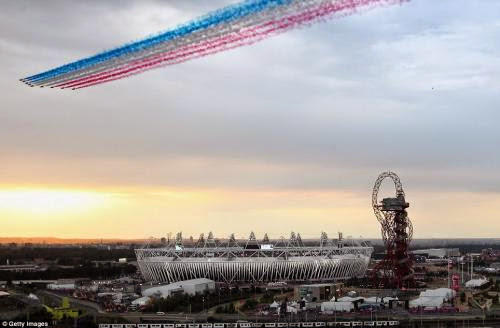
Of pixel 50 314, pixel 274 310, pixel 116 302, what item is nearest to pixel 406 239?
pixel 274 310

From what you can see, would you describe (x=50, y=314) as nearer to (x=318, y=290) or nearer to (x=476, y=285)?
(x=318, y=290)

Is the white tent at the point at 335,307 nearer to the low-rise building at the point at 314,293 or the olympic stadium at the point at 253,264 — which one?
the low-rise building at the point at 314,293

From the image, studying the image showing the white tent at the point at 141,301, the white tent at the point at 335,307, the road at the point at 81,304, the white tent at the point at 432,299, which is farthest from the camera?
the white tent at the point at 141,301

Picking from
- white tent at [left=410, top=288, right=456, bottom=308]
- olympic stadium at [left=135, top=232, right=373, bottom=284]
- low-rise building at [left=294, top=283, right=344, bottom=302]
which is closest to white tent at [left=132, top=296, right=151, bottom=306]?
low-rise building at [left=294, top=283, right=344, bottom=302]

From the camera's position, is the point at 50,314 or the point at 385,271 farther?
the point at 385,271

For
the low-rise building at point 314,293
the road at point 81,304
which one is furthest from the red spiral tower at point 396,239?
the road at point 81,304

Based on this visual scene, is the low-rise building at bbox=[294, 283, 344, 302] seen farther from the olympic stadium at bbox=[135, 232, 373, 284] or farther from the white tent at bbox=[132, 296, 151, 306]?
the olympic stadium at bbox=[135, 232, 373, 284]

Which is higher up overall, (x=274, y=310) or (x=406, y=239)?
→ (x=406, y=239)
